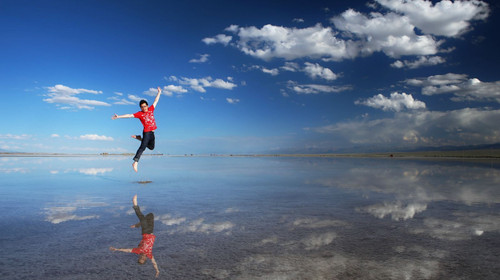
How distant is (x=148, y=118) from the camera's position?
11984 millimetres

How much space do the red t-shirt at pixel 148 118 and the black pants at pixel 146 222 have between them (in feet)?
17.6

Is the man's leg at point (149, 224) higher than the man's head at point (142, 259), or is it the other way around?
the man's leg at point (149, 224)

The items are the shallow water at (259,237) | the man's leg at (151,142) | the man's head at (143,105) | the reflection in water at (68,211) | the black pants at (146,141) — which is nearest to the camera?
the shallow water at (259,237)

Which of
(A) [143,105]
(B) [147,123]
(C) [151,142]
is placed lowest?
(C) [151,142]

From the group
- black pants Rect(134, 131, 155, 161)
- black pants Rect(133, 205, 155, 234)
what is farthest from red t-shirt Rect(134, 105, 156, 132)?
black pants Rect(133, 205, 155, 234)

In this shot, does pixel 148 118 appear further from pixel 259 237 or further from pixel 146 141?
pixel 259 237

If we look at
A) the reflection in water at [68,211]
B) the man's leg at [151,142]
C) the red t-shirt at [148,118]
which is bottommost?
the reflection in water at [68,211]

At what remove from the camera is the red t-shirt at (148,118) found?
11.8 metres

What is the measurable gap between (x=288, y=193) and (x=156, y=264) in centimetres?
694

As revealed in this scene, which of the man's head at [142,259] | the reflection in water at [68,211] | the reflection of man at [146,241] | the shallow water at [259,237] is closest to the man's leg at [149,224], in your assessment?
the reflection of man at [146,241]

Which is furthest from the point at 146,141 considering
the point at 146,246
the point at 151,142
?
the point at 146,246

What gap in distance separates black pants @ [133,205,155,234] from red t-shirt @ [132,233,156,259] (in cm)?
31

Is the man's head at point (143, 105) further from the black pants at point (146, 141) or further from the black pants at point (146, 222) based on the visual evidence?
the black pants at point (146, 222)

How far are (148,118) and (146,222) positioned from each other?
6620 mm
